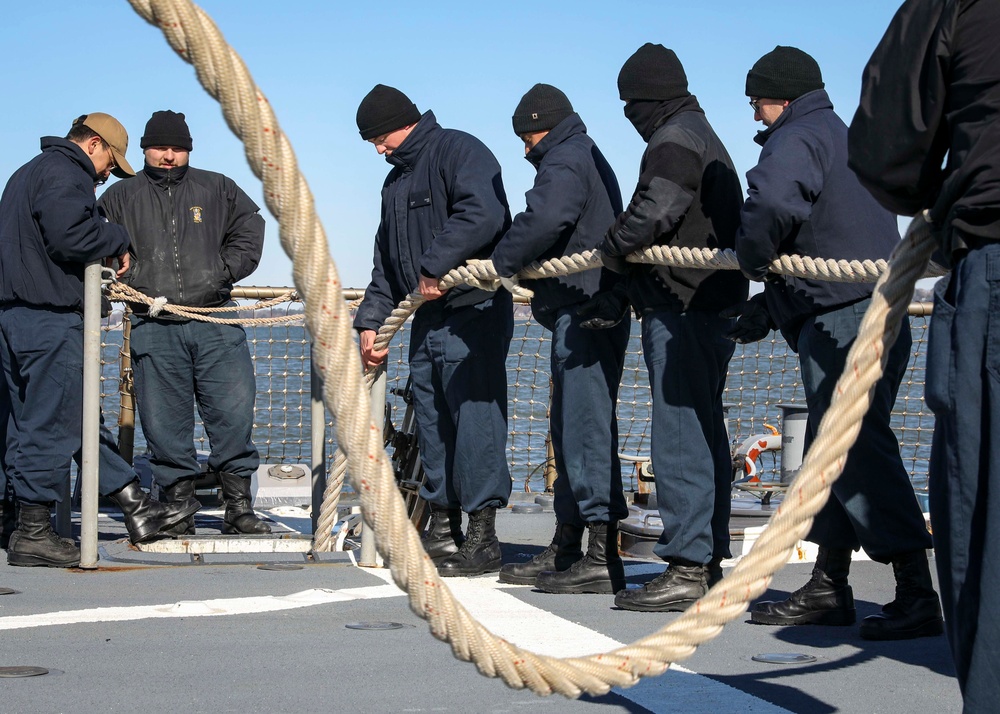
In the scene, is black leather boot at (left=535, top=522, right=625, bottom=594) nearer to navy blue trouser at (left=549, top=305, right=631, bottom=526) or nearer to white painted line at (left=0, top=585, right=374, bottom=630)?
navy blue trouser at (left=549, top=305, right=631, bottom=526)

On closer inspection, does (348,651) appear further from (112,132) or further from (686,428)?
(112,132)

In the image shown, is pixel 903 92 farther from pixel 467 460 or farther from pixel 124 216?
pixel 124 216

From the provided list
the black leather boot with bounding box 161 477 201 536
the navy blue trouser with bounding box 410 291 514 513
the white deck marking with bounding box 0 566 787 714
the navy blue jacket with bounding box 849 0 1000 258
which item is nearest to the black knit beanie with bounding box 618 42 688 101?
the navy blue trouser with bounding box 410 291 514 513

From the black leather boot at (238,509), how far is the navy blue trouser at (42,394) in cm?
90

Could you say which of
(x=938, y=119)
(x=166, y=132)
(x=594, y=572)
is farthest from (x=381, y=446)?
(x=166, y=132)

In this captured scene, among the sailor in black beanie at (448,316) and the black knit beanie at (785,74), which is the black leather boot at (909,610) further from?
the sailor in black beanie at (448,316)

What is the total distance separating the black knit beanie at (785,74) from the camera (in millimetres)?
3615

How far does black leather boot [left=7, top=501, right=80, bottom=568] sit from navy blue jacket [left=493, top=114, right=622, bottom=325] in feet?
6.54

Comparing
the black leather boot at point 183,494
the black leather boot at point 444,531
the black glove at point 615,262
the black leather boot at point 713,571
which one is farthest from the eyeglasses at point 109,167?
the black leather boot at point 713,571

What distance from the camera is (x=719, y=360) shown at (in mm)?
3842

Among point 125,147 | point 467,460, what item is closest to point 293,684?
point 467,460

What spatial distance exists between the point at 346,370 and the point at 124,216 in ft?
13.8

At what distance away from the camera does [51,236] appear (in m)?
4.77

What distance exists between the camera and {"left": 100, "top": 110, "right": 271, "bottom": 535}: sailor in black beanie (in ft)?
18.3
